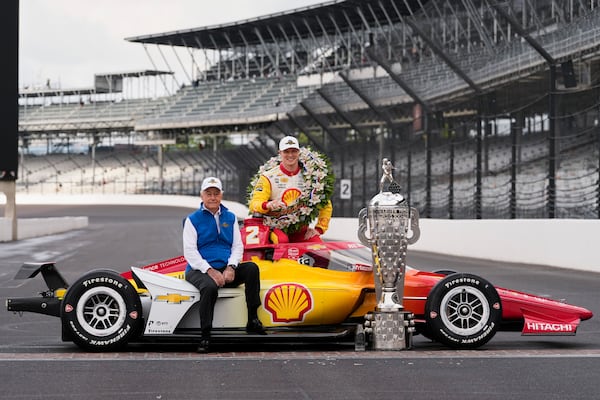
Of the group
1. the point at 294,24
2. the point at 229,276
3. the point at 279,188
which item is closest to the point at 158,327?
the point at 229,276

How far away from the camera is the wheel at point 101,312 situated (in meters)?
8.55

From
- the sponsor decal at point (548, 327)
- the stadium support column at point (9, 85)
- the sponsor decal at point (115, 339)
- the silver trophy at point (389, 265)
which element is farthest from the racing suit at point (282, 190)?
the stadium support column at point (9, 85)

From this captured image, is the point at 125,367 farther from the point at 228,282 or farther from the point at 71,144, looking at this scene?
the point at 71,144

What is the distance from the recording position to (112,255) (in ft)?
80.3

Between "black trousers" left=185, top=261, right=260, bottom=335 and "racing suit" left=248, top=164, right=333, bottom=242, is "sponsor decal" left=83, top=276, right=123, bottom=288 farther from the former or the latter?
"racing suit" left=248, top=164, right=333, bottom=242

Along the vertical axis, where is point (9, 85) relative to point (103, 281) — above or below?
above

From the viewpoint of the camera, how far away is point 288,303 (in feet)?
28.5

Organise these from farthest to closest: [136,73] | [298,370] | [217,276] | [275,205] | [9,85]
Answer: [136,73] → [9,85] → [275,205] → [217,276] → [298,370]

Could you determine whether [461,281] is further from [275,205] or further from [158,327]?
[158,327]

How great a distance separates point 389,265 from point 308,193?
1.47 metres

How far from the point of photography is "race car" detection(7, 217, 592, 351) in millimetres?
8578

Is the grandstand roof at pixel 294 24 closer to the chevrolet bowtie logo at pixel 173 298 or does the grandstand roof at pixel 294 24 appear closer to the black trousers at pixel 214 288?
the black trousers at pixel 214 288

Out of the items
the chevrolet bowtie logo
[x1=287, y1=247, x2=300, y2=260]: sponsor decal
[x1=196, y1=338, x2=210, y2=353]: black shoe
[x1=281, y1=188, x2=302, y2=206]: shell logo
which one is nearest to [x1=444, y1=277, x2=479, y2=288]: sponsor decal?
[x1=287, y1=247, x2=300, y2=260]: sponsor decal

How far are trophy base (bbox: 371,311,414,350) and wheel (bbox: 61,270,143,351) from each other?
6.04 feet
